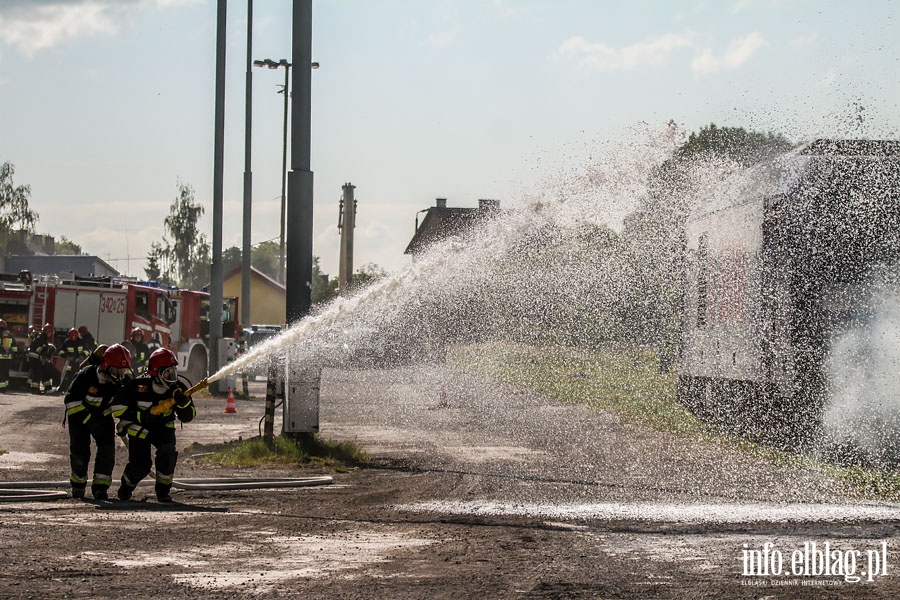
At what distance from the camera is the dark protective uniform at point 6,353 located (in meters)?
27.2

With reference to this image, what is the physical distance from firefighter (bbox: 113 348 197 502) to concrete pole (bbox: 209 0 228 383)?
540 inches

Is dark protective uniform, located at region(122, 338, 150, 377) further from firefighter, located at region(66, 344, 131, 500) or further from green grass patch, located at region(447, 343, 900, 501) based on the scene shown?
firefighter, located at region(66, 344, 131, 500)

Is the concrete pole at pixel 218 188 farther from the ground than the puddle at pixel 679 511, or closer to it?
farther from the ground

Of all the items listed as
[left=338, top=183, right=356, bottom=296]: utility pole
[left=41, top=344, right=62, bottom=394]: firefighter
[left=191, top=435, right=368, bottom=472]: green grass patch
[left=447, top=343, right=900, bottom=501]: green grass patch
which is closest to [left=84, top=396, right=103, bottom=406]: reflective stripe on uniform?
[left=191, top=435, right=368, bottom=472]: green grass patch

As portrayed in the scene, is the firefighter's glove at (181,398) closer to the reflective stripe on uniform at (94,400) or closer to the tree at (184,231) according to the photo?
the reflective stripe on uniform at (94,400)

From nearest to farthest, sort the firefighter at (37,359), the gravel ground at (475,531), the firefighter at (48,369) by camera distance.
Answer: the gravel ground at (475,531)
the firefighter at (37,359)
the firefighter at (48,369)

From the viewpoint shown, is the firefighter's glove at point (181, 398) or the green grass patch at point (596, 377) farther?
the green grass patch at point (596, 377)

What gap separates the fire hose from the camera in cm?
1030

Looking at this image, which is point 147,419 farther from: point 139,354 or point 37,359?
point 37,359

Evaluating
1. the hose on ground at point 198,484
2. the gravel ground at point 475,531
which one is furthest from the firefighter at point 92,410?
the gravel ground at point 475,531

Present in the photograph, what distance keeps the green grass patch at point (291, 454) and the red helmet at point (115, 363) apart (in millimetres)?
2842

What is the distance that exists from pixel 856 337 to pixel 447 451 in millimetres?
5380

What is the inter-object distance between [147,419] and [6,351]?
61.5 ft

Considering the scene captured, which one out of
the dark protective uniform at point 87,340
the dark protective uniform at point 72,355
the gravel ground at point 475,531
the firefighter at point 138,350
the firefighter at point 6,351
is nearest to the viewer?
the gravel ground at point 475,531
